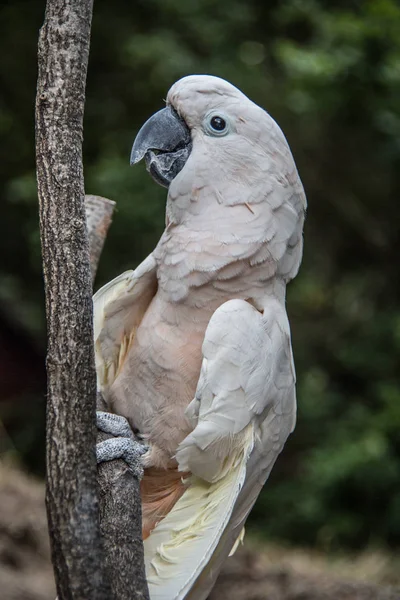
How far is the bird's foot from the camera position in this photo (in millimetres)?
1736

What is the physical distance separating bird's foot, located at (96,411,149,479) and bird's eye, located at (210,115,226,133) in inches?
29.2

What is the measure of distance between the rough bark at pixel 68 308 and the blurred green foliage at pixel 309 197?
2.39 metres

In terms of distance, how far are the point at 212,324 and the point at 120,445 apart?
35 centimetres

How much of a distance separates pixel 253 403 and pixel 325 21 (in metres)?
2.82

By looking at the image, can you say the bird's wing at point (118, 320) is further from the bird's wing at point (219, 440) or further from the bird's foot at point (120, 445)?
the bird's wing at point (219, 440)

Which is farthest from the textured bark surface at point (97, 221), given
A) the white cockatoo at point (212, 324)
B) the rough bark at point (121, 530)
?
the rough bark at point (121, 530)

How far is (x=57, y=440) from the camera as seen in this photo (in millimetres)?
1569

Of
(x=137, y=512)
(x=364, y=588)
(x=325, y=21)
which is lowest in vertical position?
(x=364, y=588)

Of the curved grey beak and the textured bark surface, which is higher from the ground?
the curved grey beak

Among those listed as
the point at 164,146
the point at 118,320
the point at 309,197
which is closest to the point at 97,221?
the point at 118,320

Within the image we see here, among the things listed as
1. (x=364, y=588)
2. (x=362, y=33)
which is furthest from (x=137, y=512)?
(x=362, y=33)

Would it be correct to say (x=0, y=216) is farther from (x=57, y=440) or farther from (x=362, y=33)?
(x=57, y=440)

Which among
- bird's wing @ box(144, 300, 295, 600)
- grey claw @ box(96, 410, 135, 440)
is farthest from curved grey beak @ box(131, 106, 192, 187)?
grey claw @ box(96, 410, 135, 440)

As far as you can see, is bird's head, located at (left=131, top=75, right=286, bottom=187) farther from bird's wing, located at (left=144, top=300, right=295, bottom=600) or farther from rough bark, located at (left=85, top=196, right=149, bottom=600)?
rough bark, located at (left=85, top=196, right=149, bottom=600)
